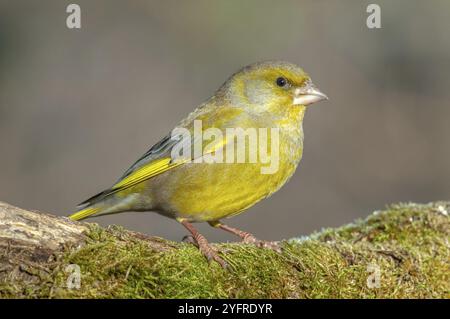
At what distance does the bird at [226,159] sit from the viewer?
18.7 ft

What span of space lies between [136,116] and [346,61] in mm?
4393

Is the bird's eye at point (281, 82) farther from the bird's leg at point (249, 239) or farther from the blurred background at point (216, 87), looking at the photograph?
the blurred background at point (216, 87)

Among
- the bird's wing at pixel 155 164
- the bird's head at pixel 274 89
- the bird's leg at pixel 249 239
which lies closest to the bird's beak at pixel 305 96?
the bird's head at pixel 274 89

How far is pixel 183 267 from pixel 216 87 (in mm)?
9272

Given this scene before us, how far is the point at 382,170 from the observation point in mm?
12961

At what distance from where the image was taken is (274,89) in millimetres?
6289

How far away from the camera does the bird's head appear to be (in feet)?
20.5

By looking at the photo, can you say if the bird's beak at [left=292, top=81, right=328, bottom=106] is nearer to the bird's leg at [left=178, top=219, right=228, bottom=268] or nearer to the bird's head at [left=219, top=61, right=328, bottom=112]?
the bird's head at [left=219, top=61, right=328, bottom=112]

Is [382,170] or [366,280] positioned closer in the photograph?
[366,280]

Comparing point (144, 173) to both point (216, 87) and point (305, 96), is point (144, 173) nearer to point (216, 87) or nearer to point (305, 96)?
point (305, 96)
